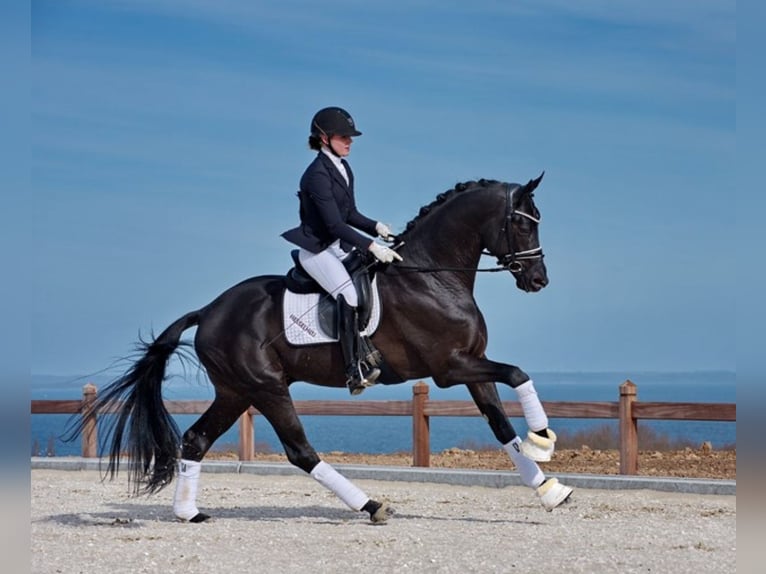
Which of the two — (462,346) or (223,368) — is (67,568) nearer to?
(223,368)

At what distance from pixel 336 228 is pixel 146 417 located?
235 cm

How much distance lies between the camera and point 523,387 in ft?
27.7

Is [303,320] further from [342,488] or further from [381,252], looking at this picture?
[342,488]

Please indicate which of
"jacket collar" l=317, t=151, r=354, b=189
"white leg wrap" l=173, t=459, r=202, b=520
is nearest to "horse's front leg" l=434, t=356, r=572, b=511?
"jacket collar" l=317, t=151, r=354, b=189

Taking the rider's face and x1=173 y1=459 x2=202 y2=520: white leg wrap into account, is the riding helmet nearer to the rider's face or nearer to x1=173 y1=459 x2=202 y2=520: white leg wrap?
the rider's face

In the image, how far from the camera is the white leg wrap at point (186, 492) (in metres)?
9.47

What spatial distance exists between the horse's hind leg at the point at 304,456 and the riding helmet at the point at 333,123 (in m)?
2.08

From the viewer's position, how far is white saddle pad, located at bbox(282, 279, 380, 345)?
9.12 meters

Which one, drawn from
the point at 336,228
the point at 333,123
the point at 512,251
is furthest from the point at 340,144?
the point at 512,251

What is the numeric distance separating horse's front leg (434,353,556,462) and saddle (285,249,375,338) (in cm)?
81

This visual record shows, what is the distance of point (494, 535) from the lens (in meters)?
8.39

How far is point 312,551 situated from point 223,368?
219 cm

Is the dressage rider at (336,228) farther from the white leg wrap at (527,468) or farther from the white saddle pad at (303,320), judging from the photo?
the white leg wrap at (527,468)
